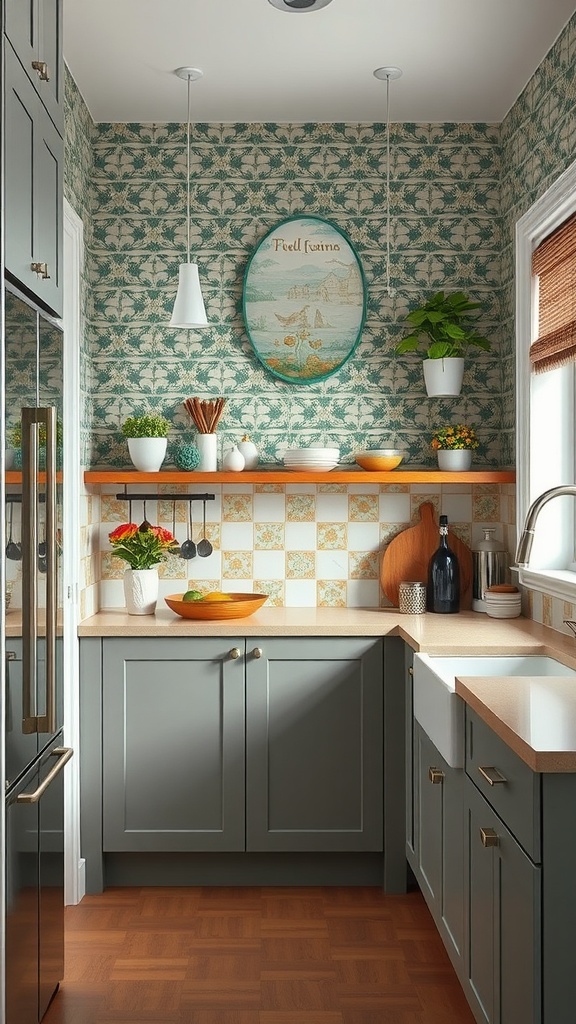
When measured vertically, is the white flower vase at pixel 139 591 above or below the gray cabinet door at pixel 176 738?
above

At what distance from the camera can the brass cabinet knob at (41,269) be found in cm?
224

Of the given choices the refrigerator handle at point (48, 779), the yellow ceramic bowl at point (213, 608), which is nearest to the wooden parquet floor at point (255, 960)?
the refrigerator handle at point (48, 779)

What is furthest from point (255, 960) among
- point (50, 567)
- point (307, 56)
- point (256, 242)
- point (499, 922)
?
point (307, 56)

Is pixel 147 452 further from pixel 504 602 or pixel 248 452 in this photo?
pixel 504 602

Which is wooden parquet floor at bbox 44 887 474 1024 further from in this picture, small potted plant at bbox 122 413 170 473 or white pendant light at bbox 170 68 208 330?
white pendant light at bbox 170 68 208 330

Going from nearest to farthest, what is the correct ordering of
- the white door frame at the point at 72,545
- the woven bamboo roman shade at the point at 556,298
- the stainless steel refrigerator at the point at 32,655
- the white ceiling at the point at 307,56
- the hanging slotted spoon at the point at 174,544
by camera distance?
1. the stainless steel refrigerator at the point at 32,655
2. the white ceiling at the point at 307,56
3. the woven bamboo roman shade at the point at 556,298
4. the white door frame at the point at 72,545
5. the hanging slotted spoon at the point at 174,544

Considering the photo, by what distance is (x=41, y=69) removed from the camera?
2.31 metres

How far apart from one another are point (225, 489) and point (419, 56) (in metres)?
1.70

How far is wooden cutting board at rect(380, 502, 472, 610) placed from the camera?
153 inches

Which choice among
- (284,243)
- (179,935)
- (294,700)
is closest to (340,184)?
(284,243)

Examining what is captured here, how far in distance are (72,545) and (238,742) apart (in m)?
0.89

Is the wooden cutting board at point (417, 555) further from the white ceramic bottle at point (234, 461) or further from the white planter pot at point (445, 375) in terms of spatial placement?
the white ceramic bottle at point (234, 461)

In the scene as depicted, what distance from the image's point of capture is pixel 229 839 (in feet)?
11.2

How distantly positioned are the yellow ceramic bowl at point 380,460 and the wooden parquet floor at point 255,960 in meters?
1.52
